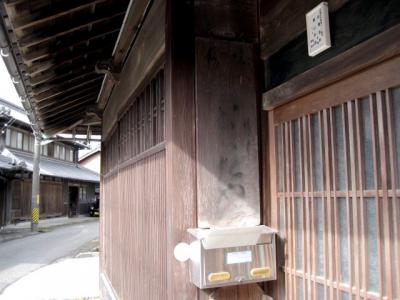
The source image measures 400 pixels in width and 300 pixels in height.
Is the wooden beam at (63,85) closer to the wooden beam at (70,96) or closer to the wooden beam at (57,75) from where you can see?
the wooden beam at (57,75)

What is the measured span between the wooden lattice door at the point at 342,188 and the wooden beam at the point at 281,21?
39cm

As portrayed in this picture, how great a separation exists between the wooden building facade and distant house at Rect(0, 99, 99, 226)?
64.8 ft

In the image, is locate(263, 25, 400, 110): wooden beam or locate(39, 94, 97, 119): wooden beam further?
locate(39, 94, 97, 119): wooden beam

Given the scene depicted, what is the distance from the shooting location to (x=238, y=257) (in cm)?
238

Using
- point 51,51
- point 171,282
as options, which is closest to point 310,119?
point 171,282

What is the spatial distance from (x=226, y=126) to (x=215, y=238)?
2.30ft

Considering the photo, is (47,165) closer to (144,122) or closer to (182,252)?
(144,122)

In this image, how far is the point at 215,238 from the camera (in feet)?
7.67

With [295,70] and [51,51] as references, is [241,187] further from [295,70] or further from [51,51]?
[51,51]

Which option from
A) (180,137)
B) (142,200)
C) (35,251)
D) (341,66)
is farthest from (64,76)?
(35,251)

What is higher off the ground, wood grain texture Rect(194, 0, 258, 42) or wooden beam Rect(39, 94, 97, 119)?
wooden beam Rect(39, 94, 97, 119)

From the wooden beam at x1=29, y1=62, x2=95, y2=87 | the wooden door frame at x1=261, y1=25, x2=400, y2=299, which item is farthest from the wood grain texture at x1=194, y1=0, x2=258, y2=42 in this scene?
the wooden beam at x1=29, y1=62, x2=95, y2=87

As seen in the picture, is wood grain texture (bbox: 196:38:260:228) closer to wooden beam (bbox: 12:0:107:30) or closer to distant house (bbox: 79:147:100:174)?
wooden beam (bbox: 12:0:107:30)

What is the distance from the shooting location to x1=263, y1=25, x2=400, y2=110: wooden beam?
5.34 feet
